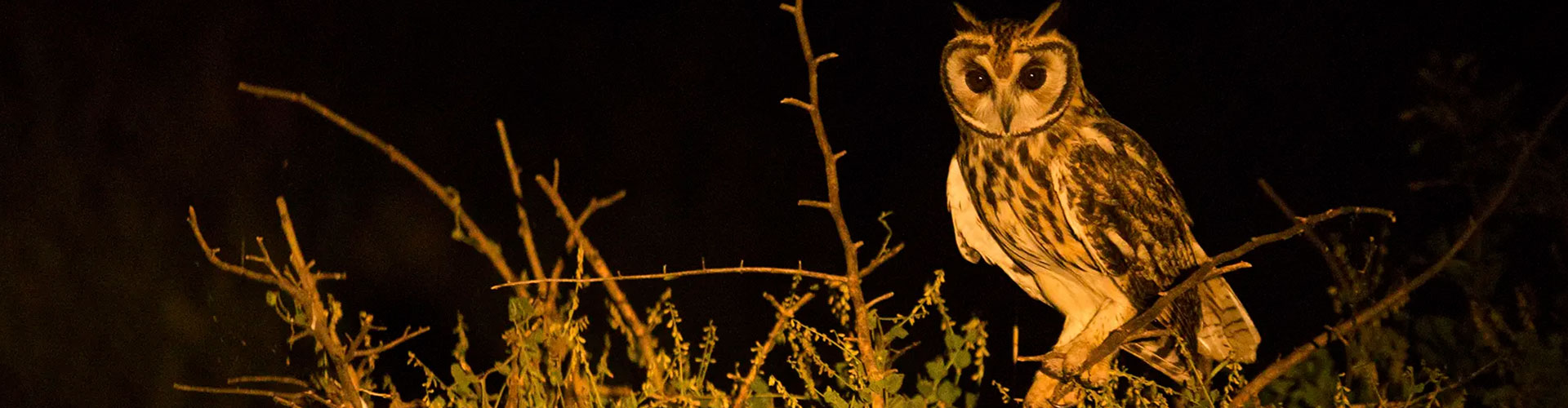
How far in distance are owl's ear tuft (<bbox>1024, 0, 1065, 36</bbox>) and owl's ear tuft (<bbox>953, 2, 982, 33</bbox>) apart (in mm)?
51

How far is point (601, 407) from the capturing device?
3.94 ft

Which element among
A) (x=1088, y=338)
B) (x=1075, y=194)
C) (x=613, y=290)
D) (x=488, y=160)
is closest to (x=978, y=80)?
(x=1075, y=194)

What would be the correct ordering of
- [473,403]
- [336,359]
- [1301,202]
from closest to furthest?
[336,359]
[473,403]
[1301,202]

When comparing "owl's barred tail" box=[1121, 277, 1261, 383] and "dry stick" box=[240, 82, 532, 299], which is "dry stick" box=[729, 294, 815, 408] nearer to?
"dry stick" box=[240, 82, 532, 299]

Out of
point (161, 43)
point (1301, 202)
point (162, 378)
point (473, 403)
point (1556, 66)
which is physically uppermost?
point (1556, 66)

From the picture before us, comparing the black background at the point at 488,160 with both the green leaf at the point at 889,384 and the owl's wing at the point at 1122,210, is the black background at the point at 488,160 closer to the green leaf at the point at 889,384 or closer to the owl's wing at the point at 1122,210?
the owl's wing at the point at 1122,210

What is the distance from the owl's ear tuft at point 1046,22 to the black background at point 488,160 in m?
0.30

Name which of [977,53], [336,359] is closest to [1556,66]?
[977,53]

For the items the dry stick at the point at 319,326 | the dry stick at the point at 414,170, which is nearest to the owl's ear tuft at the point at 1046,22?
the dry stick at the point at 414,170

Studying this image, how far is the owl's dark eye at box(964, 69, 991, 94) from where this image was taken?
1346mm

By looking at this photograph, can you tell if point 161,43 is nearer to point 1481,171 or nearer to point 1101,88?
point 1101,88

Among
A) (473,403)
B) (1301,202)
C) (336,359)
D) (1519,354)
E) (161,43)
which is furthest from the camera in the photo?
(161,43)

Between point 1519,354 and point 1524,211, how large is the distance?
15 centimetres

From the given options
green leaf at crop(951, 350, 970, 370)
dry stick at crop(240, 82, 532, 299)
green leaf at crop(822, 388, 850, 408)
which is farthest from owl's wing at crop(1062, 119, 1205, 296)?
dry stick at crop(240, 82, 532, 299)
